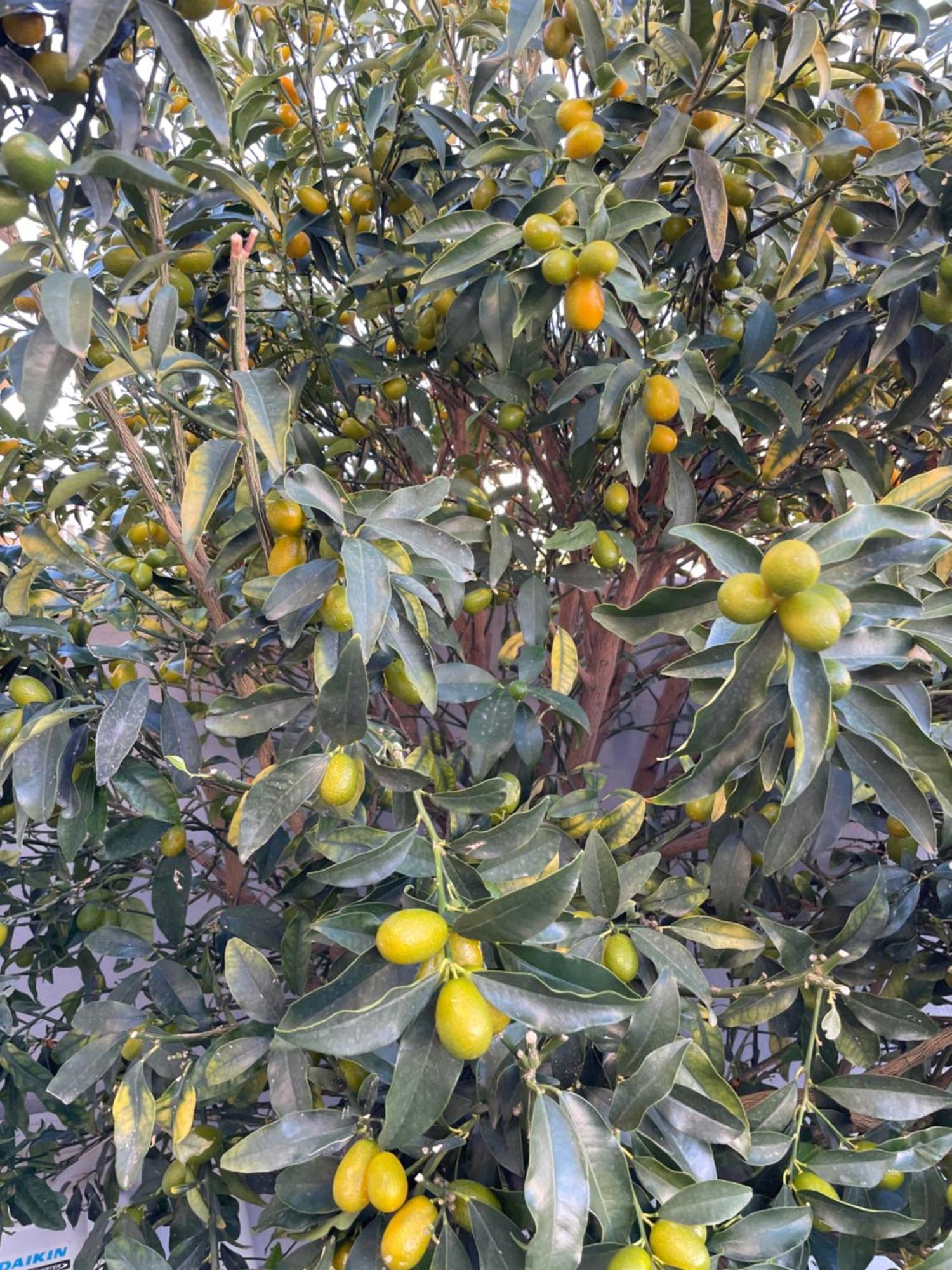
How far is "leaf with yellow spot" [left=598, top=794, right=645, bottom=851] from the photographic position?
697mm

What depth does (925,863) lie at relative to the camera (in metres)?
0.76

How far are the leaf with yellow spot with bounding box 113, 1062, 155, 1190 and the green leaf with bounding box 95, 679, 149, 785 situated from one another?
240mm

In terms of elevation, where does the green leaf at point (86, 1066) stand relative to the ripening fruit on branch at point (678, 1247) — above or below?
above

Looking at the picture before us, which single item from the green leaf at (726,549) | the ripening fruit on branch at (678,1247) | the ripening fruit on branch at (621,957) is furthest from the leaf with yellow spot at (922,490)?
the ripening fruit on branch at (678,1247)

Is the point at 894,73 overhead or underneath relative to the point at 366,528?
overhead

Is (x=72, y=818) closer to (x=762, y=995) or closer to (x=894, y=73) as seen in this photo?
(x=762, y=995)

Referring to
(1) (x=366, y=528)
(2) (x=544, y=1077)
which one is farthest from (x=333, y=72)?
(2) (x=544, y=1077)

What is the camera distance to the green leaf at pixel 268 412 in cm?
47

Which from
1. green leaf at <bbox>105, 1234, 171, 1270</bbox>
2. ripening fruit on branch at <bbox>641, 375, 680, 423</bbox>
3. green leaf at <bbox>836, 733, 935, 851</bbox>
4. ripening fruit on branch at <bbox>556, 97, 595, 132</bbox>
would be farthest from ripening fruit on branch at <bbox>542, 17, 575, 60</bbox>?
green leaf at <bbox>105, 1234, 171, 1270</bbox>

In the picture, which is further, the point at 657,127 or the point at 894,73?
the point at 894,73

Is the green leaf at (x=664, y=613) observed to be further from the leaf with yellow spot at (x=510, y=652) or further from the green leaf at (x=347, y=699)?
the leaf with yellow spot at (x=510, y=652)

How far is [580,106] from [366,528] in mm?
465

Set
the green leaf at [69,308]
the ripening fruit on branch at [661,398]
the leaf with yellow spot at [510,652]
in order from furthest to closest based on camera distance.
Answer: the leaf with yellow spot at [510,652] → the ripening fruit on branch at [661,398] → the green leaf at [69,308]

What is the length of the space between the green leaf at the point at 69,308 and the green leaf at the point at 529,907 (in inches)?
12.4
